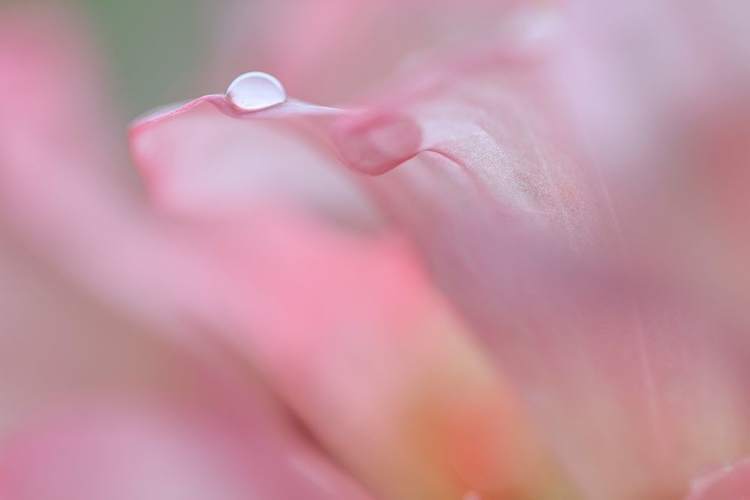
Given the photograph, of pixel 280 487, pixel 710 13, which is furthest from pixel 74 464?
pixel 710 13

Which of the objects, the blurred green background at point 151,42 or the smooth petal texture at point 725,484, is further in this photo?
the blurred green background at point 151,42

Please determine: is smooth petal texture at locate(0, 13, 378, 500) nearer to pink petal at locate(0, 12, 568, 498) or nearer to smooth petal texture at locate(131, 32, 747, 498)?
pink petal at locate(0, 12, 568, 498)

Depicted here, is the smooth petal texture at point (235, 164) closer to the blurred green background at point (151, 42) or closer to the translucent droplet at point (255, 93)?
the translucent droplet at point (255, 93)

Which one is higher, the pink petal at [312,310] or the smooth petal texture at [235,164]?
the smooth petal texture at [235,164]

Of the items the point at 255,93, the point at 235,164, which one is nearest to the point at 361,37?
the point at 235,164

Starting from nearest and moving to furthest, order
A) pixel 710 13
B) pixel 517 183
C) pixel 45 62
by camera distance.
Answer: pixel 517 183 < pixel 710 13 < pixel 45 62

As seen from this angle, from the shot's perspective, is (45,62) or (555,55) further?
(45,62)

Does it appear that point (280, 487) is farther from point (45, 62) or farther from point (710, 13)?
point (45, 62)

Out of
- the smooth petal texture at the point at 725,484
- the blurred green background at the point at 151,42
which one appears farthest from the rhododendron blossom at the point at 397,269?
the blurred green background at the point at 151,42

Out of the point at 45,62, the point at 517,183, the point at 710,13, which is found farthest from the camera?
the point at 45,62
